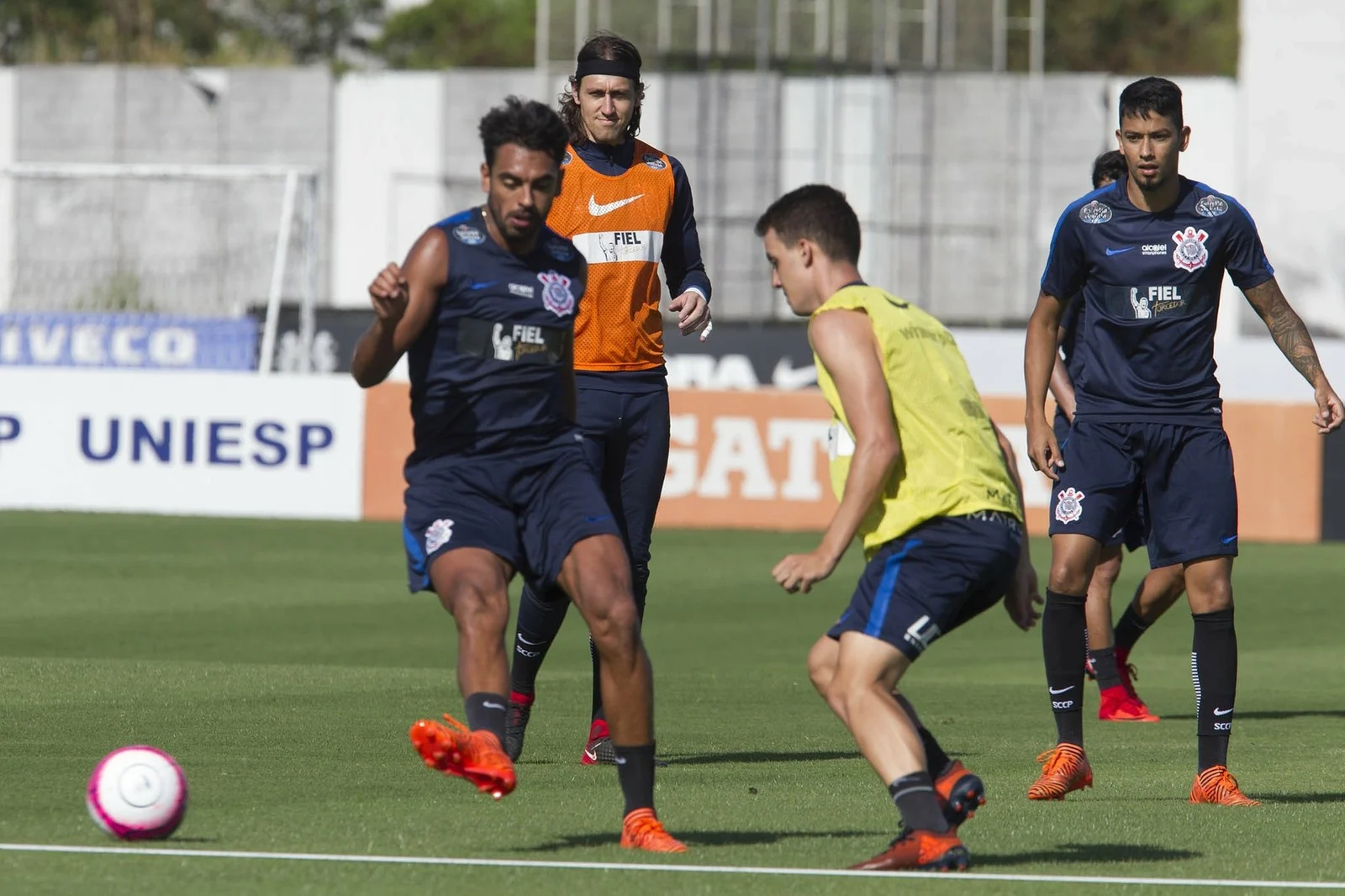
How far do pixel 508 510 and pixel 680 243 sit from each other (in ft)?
8.12

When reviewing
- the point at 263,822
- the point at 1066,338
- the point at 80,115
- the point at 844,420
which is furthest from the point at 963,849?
the point at 80,115

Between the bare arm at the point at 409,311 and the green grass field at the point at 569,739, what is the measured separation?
131 centimetres

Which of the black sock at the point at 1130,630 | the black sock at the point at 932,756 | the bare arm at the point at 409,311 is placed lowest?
the black sock at the point at 1130,630

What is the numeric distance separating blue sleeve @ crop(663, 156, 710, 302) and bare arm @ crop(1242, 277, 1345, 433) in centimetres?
194

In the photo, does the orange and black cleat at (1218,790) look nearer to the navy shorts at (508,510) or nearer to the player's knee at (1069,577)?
the player's knee at (1069,577)

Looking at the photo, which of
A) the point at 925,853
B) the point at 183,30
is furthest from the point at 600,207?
the point at 183,30

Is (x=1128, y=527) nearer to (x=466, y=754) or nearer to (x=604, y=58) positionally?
(x=604, y=58)

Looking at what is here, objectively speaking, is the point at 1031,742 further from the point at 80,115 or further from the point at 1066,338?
the point at 80,115

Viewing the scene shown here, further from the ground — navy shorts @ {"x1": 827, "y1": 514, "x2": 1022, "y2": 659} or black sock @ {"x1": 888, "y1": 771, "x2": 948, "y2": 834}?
navy shorts @ {"x1": 827, "y1": 514, "x2": 1022, "y2": 659}

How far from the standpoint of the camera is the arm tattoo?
27.0ft

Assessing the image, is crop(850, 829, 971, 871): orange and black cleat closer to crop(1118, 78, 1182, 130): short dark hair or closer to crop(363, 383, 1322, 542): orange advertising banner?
crop(1118, 78, 1182, 130): short dark hair

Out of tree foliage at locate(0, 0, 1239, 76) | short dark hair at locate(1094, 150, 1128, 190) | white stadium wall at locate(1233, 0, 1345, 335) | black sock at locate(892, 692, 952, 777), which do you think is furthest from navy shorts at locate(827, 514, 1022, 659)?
tree foliage at locate(0, 0, 1239, 76)

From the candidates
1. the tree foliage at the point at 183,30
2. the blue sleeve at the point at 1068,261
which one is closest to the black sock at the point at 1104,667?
the blue sleeve at the point at 1068,261

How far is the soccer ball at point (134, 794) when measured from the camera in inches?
256
